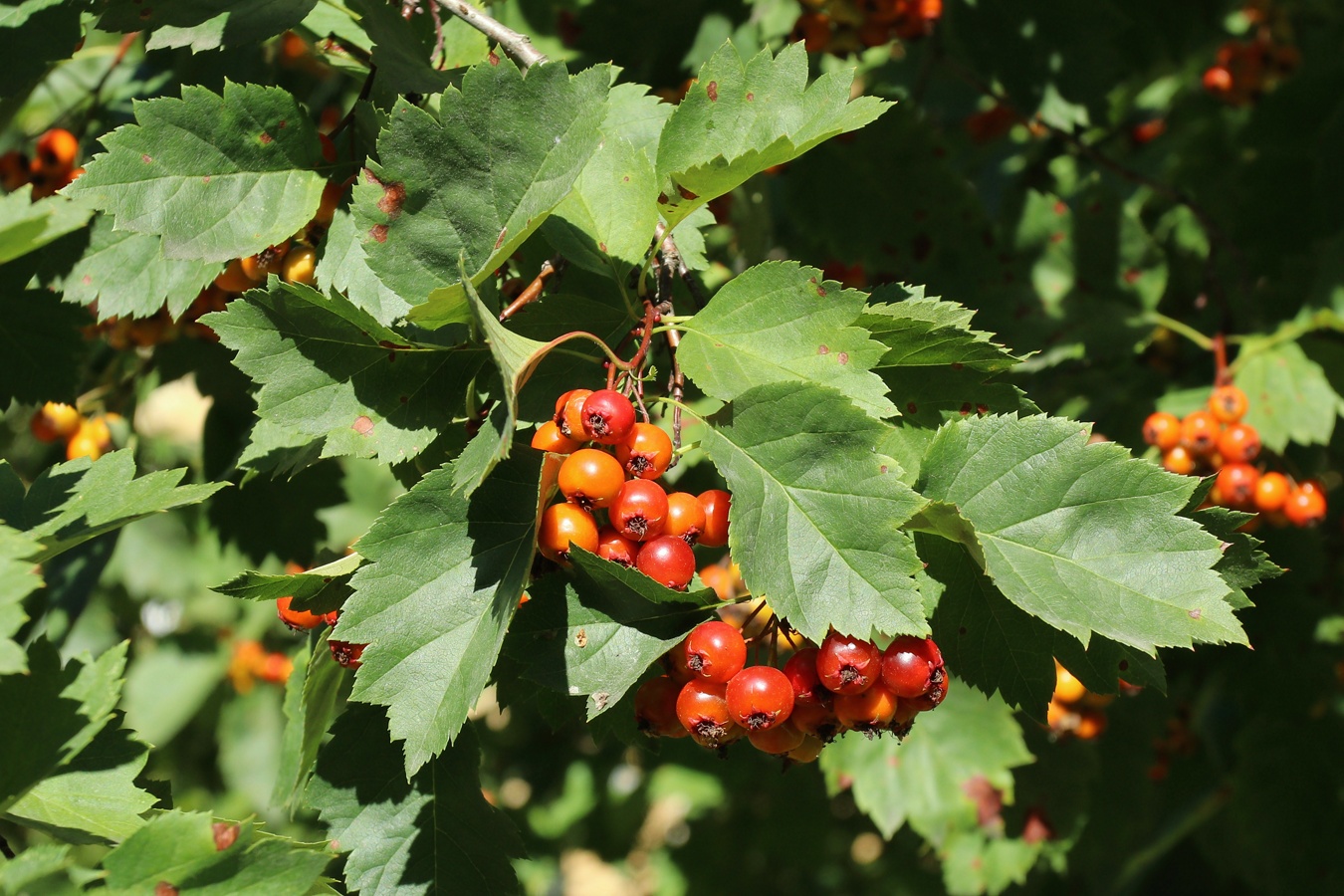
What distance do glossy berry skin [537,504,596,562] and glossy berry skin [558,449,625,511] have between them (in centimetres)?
2

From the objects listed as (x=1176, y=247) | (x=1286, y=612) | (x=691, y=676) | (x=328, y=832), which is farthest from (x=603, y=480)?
(x=1176, y=247)

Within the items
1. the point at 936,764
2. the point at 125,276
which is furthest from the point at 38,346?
the point at 936,764

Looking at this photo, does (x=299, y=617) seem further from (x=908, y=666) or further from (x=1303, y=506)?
(x=1303, y=506)

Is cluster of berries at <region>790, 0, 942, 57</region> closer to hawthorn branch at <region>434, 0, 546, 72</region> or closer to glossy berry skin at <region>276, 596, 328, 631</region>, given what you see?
hawthorn branch at <region>434, 0, 546, 72</region>

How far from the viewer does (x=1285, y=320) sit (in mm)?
3277

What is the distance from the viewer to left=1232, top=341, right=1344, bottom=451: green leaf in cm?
272

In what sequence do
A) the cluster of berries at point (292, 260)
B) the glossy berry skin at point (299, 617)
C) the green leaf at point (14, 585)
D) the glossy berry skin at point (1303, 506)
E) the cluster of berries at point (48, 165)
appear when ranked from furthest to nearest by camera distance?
the glossy berry skin at point (1303, 506), the cluster of berries at point (48, 165), the cluster of berries at point (292, 260), the glossy berry skin at point (299, 617), the green leaf at point (14, 585)

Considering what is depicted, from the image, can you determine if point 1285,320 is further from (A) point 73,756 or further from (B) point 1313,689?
(A) point 73,756

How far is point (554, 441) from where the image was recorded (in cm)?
149

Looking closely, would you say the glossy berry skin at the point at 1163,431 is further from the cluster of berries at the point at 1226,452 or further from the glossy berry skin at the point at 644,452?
the glossy berry skin at the point at 644,452

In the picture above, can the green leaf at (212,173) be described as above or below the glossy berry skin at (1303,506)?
above

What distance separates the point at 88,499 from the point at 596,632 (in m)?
0.82

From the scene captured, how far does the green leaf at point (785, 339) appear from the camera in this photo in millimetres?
1499

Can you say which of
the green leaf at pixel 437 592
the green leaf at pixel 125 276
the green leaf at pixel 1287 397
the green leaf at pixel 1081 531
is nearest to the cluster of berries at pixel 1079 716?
the green leaf at pixel 1287 397
